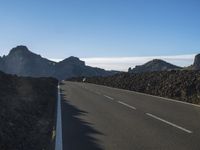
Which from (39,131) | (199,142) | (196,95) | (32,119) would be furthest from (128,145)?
(196,95)

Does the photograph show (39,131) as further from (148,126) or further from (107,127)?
(148,126)

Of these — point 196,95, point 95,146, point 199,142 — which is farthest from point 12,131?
point 196,95

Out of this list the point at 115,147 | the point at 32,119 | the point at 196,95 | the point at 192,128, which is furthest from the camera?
the point at 196,95

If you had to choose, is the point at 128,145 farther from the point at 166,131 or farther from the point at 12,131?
the point at 12,131

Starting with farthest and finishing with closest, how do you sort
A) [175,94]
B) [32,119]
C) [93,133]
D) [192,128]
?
[175,94]
[32,119]
[192,128]
[93,133]

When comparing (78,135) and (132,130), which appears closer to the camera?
(78,135)

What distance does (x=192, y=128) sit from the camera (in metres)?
12.5

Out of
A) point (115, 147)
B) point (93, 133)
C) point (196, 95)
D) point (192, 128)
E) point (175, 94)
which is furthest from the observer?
point (175, 94)

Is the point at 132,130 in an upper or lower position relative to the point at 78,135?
upper

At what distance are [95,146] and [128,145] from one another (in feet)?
2.52

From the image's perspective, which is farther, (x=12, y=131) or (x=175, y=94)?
(x=175, y=94)

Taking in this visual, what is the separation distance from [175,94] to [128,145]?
60.3 feet

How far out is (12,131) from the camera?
1161cm

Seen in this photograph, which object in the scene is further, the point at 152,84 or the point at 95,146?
the point at 152,84
